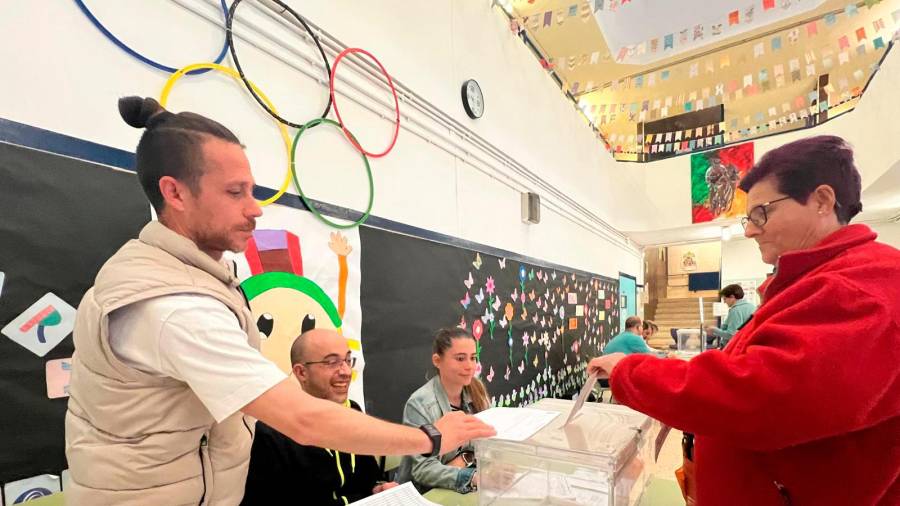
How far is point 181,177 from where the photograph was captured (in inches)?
32.7

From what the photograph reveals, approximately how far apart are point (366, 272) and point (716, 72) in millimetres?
6346

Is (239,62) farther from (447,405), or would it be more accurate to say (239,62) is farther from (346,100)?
(447,405)

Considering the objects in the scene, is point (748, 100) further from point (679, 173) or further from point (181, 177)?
point (181, 177)

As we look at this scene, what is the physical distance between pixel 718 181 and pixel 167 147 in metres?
9.04

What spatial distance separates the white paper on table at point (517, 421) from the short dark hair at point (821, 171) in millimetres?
827

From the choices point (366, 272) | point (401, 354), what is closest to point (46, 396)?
point (366, 272)

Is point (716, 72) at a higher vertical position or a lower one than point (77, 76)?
higher

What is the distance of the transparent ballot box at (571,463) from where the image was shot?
92 cm

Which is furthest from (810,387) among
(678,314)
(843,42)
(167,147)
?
(678,314)

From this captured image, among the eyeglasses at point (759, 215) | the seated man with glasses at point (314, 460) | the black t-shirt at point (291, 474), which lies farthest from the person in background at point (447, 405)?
the eyeglasses at point (759, 215)

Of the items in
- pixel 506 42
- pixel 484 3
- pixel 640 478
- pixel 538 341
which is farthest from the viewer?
pixel 538 341

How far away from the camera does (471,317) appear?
2.98 meters

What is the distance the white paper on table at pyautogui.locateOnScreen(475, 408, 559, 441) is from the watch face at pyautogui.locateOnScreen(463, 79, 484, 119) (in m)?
2.44

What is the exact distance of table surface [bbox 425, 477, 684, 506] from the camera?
1.42m
